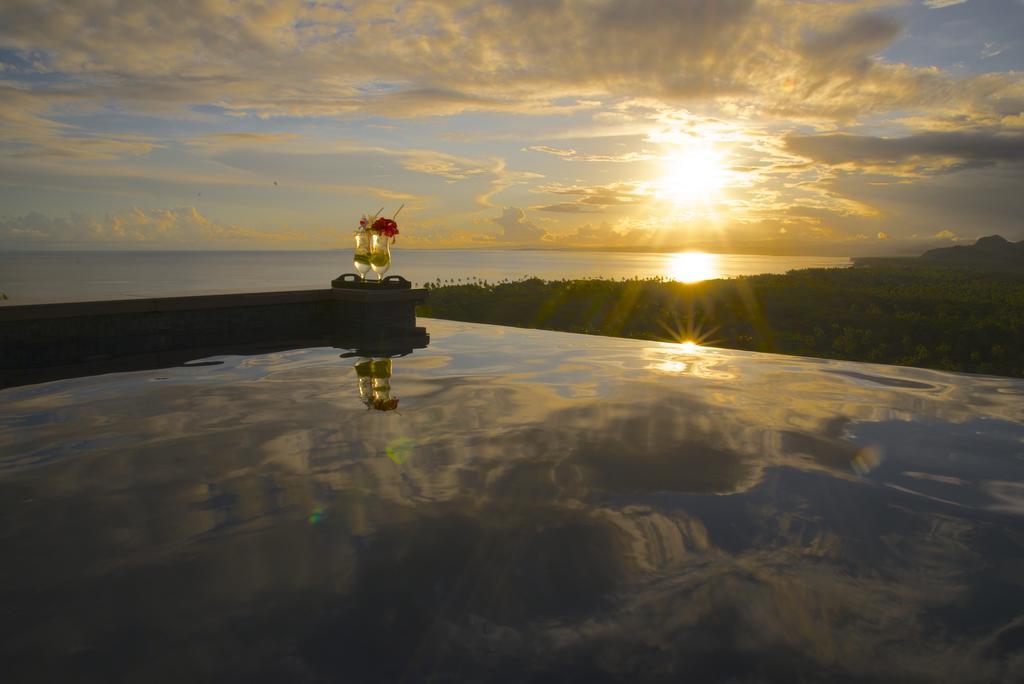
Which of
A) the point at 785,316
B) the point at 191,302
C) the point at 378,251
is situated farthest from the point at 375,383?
the point at 785,316

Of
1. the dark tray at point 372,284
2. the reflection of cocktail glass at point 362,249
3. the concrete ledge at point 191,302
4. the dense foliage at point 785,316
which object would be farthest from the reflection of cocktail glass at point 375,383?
the dense foliage at point 785,316

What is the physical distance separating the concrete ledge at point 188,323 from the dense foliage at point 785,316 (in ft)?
26.5

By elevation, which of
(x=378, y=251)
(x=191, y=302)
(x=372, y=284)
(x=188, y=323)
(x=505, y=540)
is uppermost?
(x=378, y=251)

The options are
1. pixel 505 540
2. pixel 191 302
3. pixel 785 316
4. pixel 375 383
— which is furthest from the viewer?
pixel 785 316

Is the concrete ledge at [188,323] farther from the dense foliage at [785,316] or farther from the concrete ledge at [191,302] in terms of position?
the dense foliage at [785,316]

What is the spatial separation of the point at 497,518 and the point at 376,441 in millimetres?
1338

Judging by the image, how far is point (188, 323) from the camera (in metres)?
7.35

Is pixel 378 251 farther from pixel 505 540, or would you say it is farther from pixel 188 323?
pixel 505 540

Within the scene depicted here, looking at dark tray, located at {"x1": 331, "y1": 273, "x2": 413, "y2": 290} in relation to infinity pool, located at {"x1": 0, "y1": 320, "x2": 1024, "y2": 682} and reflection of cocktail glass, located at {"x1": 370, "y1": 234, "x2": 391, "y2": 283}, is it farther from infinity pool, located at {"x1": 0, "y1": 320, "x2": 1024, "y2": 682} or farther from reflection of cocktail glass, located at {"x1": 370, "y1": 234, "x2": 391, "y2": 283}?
infinity pool, located at {"x1": 0, "y1": 320, "x2": 1024, "y2": 682}

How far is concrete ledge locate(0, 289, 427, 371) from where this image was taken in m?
6.26

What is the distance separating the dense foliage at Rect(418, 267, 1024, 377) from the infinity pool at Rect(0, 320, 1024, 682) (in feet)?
35.6

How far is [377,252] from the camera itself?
855cm

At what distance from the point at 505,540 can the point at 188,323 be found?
6113mm

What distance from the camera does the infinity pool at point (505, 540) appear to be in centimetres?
189
